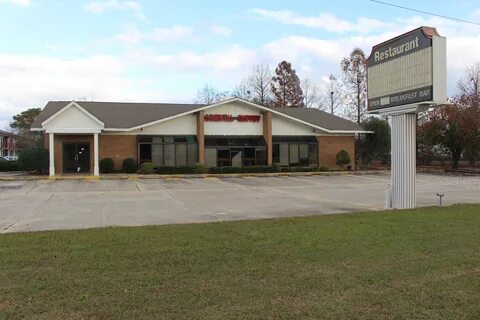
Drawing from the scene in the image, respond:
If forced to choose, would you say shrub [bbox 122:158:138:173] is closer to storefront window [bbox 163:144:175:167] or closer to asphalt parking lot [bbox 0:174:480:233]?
storefront window [bbox 163:144:175:167]

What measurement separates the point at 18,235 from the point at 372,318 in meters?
7.21

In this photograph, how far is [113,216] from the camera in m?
14.0

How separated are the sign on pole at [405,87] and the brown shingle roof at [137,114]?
77.3 ft

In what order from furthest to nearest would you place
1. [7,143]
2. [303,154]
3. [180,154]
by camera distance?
1. [7,143]
2. [303,154]
3. [180,154]

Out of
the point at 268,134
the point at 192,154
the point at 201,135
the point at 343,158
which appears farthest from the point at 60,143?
the point at 343,158

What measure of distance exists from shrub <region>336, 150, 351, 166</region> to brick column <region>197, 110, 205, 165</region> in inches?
448

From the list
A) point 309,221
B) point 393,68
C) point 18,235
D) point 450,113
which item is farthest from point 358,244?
point 450,113

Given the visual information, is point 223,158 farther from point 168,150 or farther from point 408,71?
point 408,71

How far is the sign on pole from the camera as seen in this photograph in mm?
14031

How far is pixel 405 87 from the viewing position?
15117mm

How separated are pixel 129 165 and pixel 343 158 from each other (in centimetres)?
1711

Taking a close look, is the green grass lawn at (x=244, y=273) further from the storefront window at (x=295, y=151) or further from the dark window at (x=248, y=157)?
the storefront window at (x=295, y=151)

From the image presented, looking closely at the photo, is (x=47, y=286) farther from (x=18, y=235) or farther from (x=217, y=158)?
(x=217, y=158)

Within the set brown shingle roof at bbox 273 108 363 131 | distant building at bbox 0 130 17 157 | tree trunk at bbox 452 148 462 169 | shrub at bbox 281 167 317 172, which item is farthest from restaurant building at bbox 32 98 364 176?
distant building at bbox 0 130 17 157
